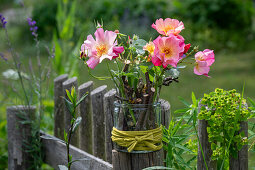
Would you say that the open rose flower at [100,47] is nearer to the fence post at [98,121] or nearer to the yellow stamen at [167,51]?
the yellow stamen at [167,51]

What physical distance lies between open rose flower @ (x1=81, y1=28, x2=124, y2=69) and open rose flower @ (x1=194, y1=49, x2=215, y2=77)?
0.31 m

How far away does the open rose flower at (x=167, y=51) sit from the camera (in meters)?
1.36

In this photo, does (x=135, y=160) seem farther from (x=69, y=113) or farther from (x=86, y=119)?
(x=69, y=113)

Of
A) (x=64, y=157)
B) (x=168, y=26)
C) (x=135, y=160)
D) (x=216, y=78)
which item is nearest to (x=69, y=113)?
(x=64, y=157)

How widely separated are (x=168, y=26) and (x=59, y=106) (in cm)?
146

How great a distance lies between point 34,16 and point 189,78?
5.32 metres

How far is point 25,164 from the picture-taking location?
8.36ft

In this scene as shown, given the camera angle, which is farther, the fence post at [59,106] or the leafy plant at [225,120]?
the fence post at [59,106]

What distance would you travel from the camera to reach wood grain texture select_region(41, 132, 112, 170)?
1.99 m

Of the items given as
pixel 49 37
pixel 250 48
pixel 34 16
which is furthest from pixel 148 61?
pixel 34 16

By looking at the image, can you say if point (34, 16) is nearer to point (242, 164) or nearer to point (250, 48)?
point (250, 48)

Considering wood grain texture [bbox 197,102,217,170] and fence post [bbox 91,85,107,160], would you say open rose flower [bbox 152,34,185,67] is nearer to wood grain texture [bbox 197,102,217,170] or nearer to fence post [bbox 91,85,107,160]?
wood grain texture [bbox 197,102,217,170]

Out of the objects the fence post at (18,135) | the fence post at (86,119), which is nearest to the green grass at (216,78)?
the fence post at (18,135)

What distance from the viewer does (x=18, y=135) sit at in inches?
99.4
